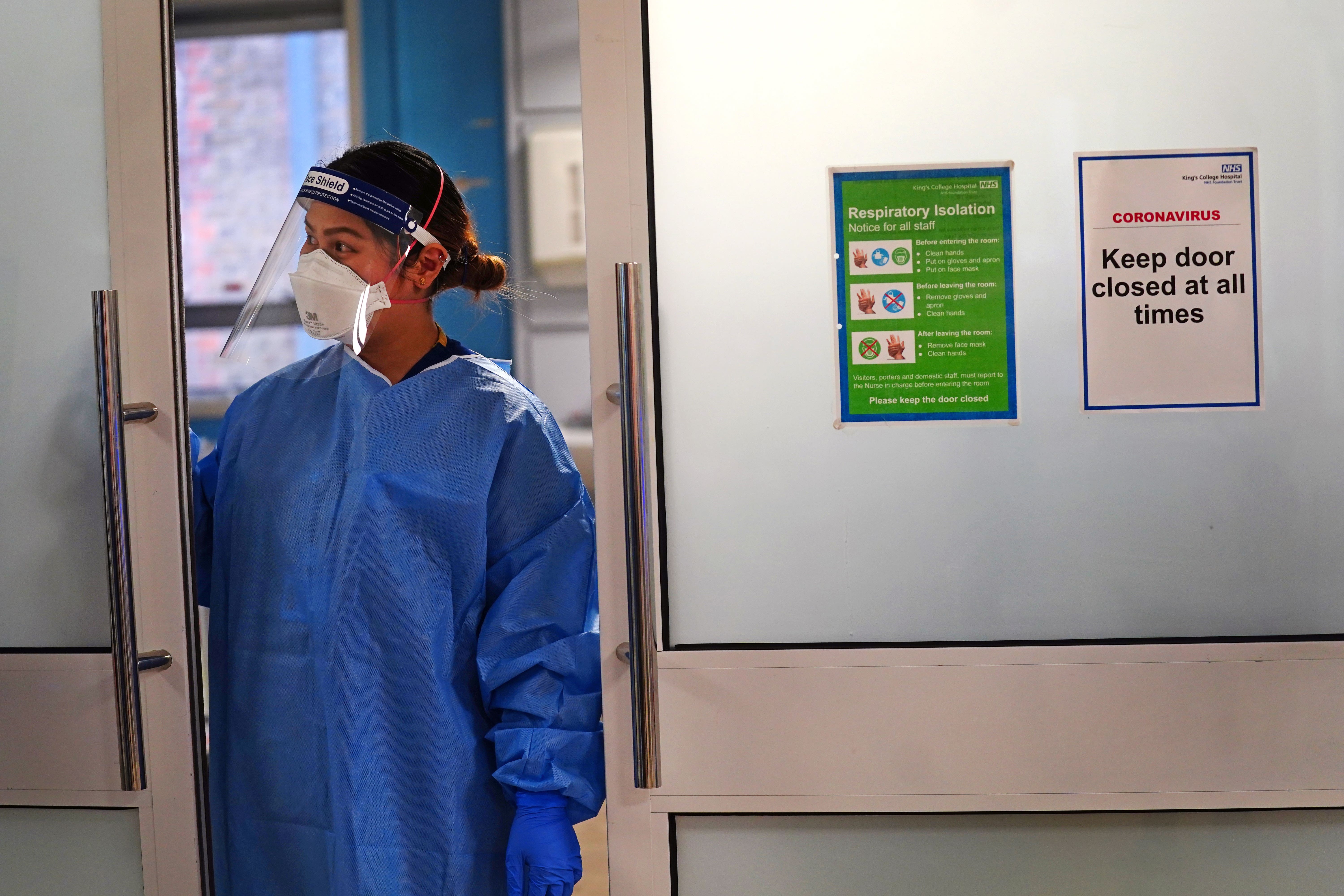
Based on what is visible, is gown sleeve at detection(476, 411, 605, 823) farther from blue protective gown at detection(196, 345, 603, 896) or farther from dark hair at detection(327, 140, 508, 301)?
dark hair at detection(327, 140, 508, 301)

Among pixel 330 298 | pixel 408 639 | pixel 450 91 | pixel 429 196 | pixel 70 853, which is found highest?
pixel 450 91

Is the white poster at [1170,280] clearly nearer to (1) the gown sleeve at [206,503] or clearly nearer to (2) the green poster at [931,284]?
(2) the green poster at [931,284]

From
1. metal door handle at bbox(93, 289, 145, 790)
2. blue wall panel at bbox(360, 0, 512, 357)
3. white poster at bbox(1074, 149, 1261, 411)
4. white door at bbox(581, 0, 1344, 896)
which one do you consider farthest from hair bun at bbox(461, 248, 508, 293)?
blue wall panel at bbox(360, 0, 512, 357)

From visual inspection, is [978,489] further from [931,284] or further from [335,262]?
[335,262]

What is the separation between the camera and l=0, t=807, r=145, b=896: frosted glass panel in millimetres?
1319

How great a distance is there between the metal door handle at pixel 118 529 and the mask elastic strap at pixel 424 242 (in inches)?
14.0

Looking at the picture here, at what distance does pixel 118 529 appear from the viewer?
1.21 metres

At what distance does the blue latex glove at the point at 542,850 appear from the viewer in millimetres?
A: 1271

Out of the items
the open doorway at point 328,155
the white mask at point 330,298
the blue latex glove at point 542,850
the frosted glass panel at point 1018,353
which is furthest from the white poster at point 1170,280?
the open doorway at point 328,155

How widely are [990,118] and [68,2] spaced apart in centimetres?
116

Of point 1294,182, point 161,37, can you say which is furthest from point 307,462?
point 1294,182

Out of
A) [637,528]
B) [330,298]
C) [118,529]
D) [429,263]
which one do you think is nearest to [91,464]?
[118,529]

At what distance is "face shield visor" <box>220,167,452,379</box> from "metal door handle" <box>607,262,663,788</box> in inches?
16.3

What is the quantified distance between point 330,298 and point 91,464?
38cm
